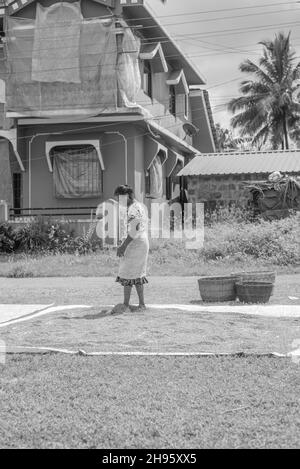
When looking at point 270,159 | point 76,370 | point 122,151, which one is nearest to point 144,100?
point 122,151

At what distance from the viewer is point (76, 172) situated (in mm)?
20922

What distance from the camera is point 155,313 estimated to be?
9070 millimetres

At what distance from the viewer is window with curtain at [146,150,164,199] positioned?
22.5 meters

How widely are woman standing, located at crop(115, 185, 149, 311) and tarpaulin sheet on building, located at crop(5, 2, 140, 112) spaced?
34.7 ft

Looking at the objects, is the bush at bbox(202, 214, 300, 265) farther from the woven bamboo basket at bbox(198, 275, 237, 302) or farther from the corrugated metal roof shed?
the woven bamboo basket at bbox(198, 275, 237, 302)

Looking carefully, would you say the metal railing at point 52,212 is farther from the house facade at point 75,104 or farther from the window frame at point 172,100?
the window frame at point 172,100

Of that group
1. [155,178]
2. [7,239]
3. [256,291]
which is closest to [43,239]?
[7,239]

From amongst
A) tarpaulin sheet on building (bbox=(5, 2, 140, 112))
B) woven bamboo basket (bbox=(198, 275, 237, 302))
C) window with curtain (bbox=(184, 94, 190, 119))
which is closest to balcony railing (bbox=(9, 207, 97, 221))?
tarpaulin sheet on building (bbox=(5, 2, 140, 112))

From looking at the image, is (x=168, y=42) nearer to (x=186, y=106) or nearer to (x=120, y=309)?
(x=186, y=106)

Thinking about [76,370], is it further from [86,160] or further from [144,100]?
[144,100]

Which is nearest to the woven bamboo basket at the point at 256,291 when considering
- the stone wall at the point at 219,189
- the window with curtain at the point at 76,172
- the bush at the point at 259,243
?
the bush at the point at 259,243

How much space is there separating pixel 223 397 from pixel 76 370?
59.9 inches

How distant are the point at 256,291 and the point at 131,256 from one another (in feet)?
6.89

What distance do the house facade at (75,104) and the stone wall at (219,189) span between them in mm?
2063
